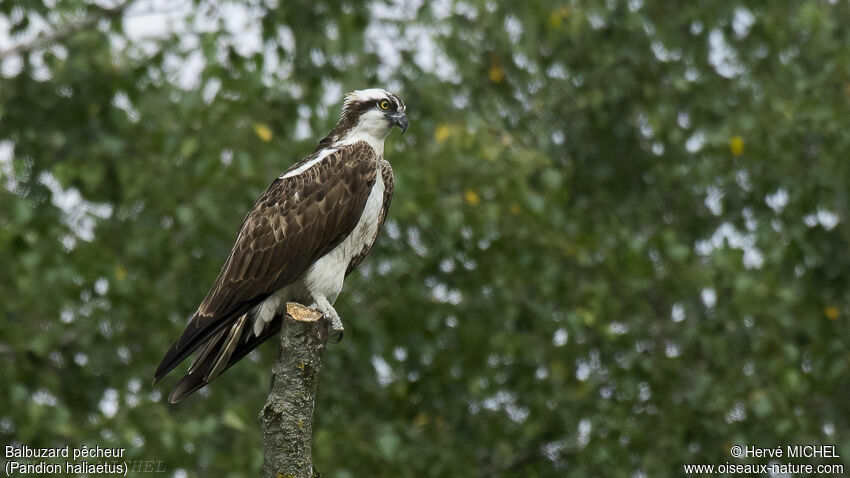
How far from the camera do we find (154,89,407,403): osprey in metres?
5.28

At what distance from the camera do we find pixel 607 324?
798cm

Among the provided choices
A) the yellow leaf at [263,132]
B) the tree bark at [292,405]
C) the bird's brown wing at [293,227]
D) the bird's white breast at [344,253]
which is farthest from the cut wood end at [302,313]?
the yellow leaf at [263,132]

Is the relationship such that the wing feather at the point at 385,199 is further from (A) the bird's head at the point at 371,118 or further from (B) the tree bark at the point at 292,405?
(B) the tree bark at the point at 292,405

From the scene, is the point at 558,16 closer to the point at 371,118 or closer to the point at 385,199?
the point at 371,118

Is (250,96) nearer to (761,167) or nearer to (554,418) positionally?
(554,418)

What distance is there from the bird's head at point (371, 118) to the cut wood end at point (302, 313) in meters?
1.35

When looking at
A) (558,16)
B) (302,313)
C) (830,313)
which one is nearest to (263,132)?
(558,16)

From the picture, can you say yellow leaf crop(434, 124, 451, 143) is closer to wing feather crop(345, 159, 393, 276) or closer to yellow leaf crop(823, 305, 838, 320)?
wing feather crop(345, 159, 393, 276)

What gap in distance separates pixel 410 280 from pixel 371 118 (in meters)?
2.00

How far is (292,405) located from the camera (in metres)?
4.33

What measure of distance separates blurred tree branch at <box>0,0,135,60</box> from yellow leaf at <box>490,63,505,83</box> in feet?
10.2

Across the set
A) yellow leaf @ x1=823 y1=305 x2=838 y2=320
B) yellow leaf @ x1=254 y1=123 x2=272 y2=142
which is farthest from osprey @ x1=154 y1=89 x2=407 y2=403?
yellow leaf @ x1=823 y1=305 x2=838 y2=320

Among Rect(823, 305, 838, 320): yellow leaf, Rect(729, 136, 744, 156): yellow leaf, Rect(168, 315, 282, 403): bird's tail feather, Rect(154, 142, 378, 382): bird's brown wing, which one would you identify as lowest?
Rect(168, 315, 282, 403): bird's tail feather

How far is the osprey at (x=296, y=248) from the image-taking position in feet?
17.3
